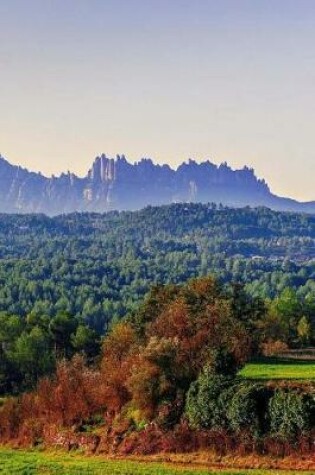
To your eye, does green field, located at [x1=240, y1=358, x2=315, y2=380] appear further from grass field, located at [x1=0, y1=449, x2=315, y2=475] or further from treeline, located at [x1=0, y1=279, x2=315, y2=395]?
grass field, located at [x1=0, y1=449, x2=315, y2=475]

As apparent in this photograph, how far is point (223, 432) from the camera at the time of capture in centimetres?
3009

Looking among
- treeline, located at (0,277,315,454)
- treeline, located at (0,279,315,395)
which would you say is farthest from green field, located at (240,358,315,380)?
treeline, located at (0,279,315,395)

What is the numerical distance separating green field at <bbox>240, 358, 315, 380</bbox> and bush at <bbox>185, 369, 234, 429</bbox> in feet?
13.4

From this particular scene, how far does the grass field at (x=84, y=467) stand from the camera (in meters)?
26.4

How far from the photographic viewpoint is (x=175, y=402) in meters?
33.0

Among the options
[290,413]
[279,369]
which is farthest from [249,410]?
[279,369]

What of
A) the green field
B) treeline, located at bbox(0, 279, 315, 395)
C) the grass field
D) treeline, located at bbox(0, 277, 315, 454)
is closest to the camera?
the grass field

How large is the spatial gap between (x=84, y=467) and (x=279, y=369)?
1590 cm

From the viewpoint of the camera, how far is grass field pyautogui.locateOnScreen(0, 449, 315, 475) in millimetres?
26359

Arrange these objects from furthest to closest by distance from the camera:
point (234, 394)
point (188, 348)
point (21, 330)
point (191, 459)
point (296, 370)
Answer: point (21, 330) → point (296, 370) → point (188, 348) → point (234, 394) → point (191, 459)

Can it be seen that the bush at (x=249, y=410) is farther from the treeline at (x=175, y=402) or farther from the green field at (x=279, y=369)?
the green field at (x=279, y=369)

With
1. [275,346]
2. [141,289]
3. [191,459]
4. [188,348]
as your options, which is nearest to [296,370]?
[188,348]

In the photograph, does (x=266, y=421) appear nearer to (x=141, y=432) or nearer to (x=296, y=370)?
(x=141, y=432)

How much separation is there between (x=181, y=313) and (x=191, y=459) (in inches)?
523
